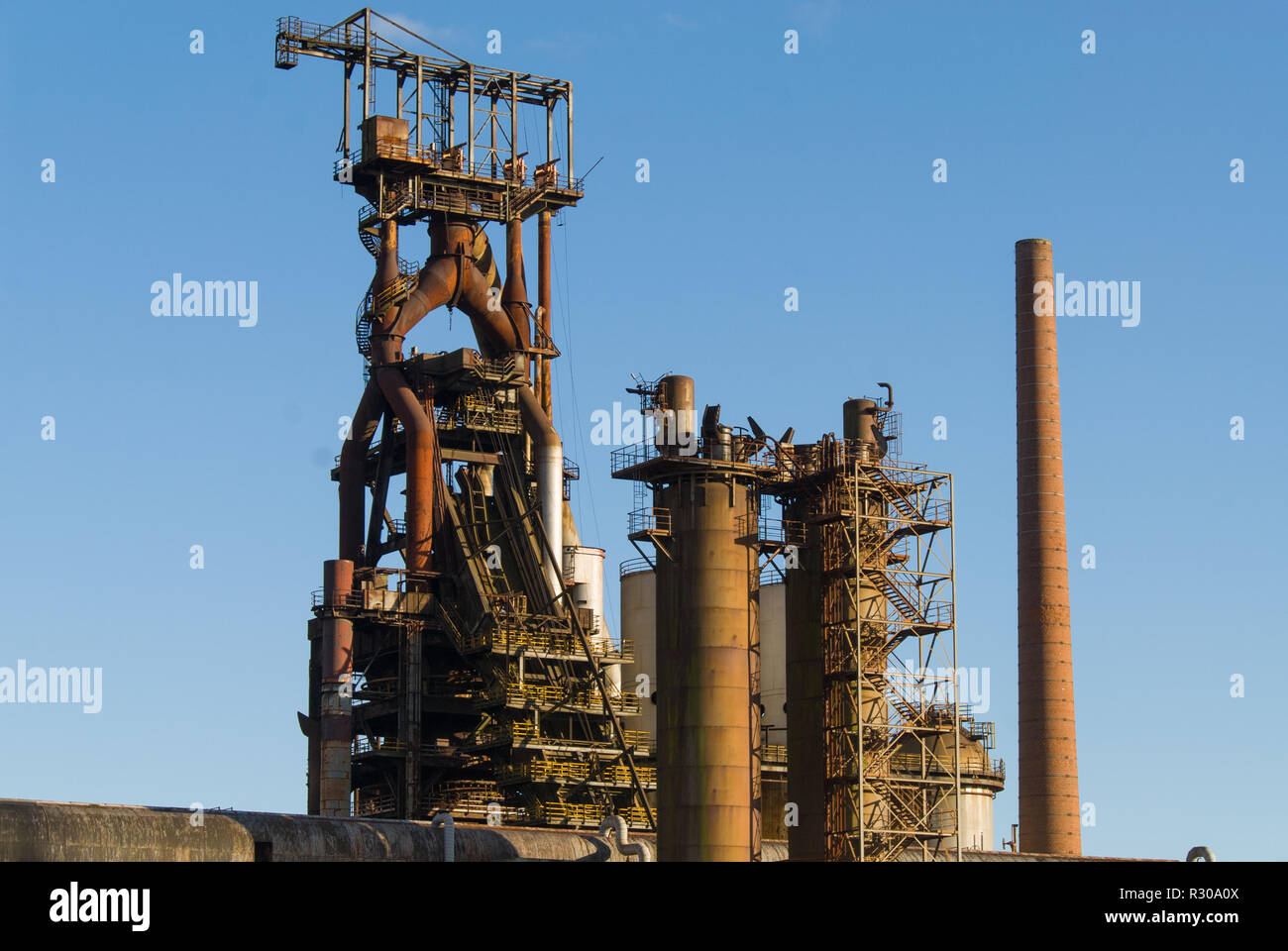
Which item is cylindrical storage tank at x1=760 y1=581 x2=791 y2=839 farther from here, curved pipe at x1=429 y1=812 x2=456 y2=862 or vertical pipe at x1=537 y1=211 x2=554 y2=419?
curved pipe at x1=429 y1=812 x2=456 y2=862

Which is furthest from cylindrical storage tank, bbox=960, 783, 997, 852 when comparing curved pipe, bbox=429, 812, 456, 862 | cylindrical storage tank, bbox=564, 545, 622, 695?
curved pipe, bbox=429, 812, 456, 862

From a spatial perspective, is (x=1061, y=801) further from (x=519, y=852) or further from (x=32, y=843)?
(x=32, y=843)

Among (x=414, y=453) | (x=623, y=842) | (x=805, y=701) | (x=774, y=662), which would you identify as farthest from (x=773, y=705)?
(x=623, y=842)

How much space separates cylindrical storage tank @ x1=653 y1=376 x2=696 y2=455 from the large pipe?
15250 millimetres

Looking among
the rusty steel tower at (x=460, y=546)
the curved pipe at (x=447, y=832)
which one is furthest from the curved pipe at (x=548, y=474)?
the curved pipe at (x=447, y=832)

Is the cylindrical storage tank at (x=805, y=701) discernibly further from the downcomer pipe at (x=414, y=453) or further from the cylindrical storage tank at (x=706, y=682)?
the downcomer pipe at (x=414, y=453)

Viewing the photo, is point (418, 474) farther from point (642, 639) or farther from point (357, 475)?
point (642, 639)

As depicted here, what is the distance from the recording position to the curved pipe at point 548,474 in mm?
75750

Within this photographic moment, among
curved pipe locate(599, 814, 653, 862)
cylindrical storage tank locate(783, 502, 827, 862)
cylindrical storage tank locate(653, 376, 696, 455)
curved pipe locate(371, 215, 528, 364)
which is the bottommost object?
curved pipe locate(599, 814, 653, 862)

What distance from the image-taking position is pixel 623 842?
185 ft

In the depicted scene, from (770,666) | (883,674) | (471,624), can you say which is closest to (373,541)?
(471,624)

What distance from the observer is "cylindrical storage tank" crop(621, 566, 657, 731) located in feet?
254

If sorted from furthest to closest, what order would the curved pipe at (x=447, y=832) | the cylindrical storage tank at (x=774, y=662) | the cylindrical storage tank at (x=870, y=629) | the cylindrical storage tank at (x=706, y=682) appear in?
1. the cylindrical storage tank at (x=774, y=662)
2. the cylindrical storage tank at (x=870, y=629)
3. the cylindrical storage tank at (x=706, y=682)
4. the curved pipe at (x=447, y=832)

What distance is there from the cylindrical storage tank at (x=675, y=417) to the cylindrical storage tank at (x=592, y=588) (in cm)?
1383
